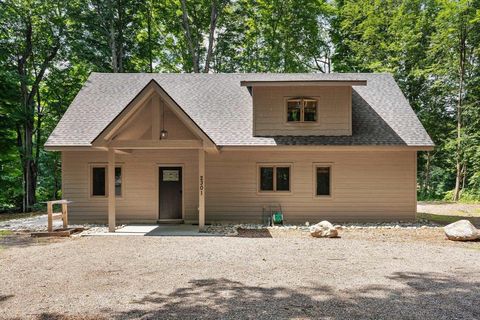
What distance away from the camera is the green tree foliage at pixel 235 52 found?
1962 cm

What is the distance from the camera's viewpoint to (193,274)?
6.22m

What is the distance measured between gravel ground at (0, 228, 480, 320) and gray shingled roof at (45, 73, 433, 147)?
4.28 meters

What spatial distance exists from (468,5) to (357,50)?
7.87 m

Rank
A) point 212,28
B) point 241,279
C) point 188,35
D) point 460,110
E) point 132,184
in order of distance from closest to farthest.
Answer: point 241,279
point 132,184
point 460,110
point 188,35
point 212,28

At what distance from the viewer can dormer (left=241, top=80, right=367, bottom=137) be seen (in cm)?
1288

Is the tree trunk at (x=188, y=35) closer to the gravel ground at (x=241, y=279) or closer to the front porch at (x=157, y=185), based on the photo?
the front porch at (x=157, y=185)

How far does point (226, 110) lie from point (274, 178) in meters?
3.65

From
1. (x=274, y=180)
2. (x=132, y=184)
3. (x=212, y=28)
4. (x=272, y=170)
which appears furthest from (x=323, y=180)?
(x=212, y=28)

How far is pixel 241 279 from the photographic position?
590 centimetres

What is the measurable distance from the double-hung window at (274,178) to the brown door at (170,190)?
3085 mm

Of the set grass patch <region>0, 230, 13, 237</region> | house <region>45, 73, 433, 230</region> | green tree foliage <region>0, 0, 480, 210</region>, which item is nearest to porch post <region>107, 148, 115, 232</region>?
house <region>45, 73, 433, 230</region>

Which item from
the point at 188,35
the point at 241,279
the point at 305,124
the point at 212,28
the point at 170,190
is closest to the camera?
the point at 241,279

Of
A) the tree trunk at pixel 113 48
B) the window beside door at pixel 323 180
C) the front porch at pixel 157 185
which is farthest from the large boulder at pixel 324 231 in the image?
the tree trunk at pixel 113 48

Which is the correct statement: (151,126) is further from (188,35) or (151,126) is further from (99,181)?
(188,35)
